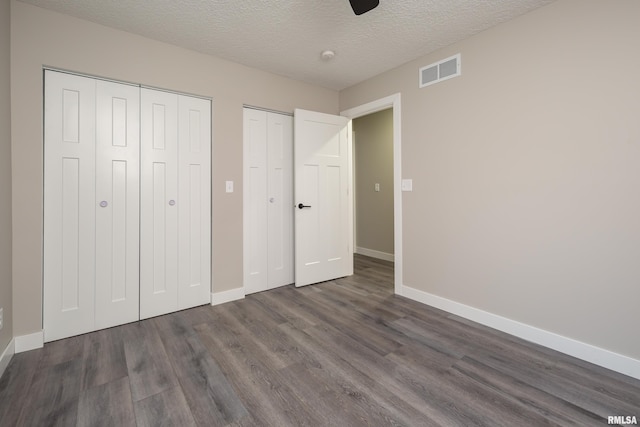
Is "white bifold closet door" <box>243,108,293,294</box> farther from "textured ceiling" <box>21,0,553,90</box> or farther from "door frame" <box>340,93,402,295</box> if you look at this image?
"door frame" <box>340,93,402,295</box>

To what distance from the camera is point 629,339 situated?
1.78m

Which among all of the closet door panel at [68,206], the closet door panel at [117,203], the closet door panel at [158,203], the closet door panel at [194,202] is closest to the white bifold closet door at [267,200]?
the closet door panel at [194,202]

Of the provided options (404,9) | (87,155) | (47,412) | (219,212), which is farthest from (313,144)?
(47,412)

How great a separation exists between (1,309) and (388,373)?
2.52m

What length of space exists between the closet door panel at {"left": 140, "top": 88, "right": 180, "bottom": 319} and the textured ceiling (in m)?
0.58

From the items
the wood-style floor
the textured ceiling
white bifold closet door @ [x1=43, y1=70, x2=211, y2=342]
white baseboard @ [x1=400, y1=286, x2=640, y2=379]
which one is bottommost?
the wood-style floor

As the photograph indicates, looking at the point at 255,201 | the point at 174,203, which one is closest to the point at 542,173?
the point at 255,201

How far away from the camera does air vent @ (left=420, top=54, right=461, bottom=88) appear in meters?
2.62

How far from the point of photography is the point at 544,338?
2121 mm

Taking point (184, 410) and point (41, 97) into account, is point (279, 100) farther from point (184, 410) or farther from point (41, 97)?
point (184, 410)

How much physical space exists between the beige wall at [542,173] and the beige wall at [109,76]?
1927 millimetres

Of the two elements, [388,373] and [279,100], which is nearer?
[388,373]

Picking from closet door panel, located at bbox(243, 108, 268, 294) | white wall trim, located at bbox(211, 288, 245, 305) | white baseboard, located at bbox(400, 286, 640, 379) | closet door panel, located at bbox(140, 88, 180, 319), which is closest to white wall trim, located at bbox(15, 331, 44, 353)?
closet door panel, located at bbox(140, 88, 180, 319)

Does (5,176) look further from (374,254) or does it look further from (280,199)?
(374,254)
